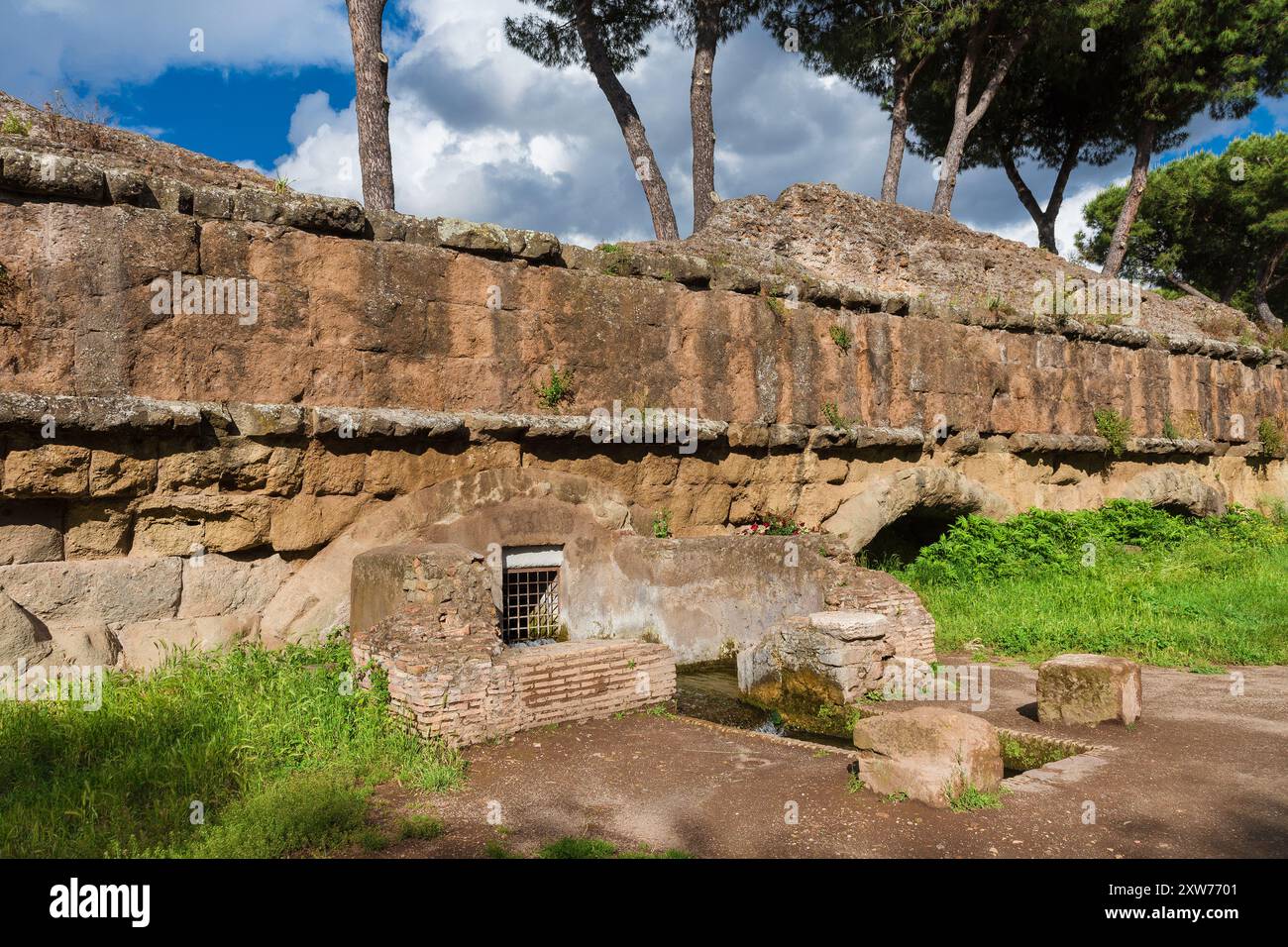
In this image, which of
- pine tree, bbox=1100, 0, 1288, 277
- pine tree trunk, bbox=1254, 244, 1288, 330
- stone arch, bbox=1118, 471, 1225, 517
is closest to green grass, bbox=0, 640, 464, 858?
stone arch, bbox=1118, 471, 1225, 517

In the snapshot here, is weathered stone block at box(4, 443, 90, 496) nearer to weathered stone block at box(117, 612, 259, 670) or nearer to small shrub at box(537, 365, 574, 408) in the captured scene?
weathered stone block at box(117, 612, 259, 670)

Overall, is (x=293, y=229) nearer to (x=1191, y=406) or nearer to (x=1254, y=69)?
(x=1191, y=406)

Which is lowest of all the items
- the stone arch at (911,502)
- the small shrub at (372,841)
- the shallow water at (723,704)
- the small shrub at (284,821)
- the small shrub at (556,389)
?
the shallow water at (723,704)

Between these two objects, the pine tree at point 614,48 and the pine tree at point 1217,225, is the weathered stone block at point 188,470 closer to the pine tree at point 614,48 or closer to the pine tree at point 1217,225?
the pine tree at point 614,48

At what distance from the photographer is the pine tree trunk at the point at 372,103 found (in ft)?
40.7

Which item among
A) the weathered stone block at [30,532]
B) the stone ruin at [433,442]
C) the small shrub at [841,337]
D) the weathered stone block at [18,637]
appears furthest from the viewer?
the small shrub at [841,337]

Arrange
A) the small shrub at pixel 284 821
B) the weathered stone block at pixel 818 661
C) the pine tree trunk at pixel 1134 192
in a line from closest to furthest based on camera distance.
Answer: the small shrub at pixel 284 821 → the weathered stone block at pixel 818 661 → the pine tree trunk at pixel 1134 192

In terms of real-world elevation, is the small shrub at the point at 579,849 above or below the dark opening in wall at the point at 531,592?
below

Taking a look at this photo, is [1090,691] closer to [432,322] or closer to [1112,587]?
[1112,587]

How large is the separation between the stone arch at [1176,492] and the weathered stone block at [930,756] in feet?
34.9

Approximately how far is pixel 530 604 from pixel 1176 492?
454 inches

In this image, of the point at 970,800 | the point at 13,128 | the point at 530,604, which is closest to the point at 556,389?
the point at 530,604

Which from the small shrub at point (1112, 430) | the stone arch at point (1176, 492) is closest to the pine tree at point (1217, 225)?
the stone arch at point (1176, 492)

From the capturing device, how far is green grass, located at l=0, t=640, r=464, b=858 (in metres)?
4.21
